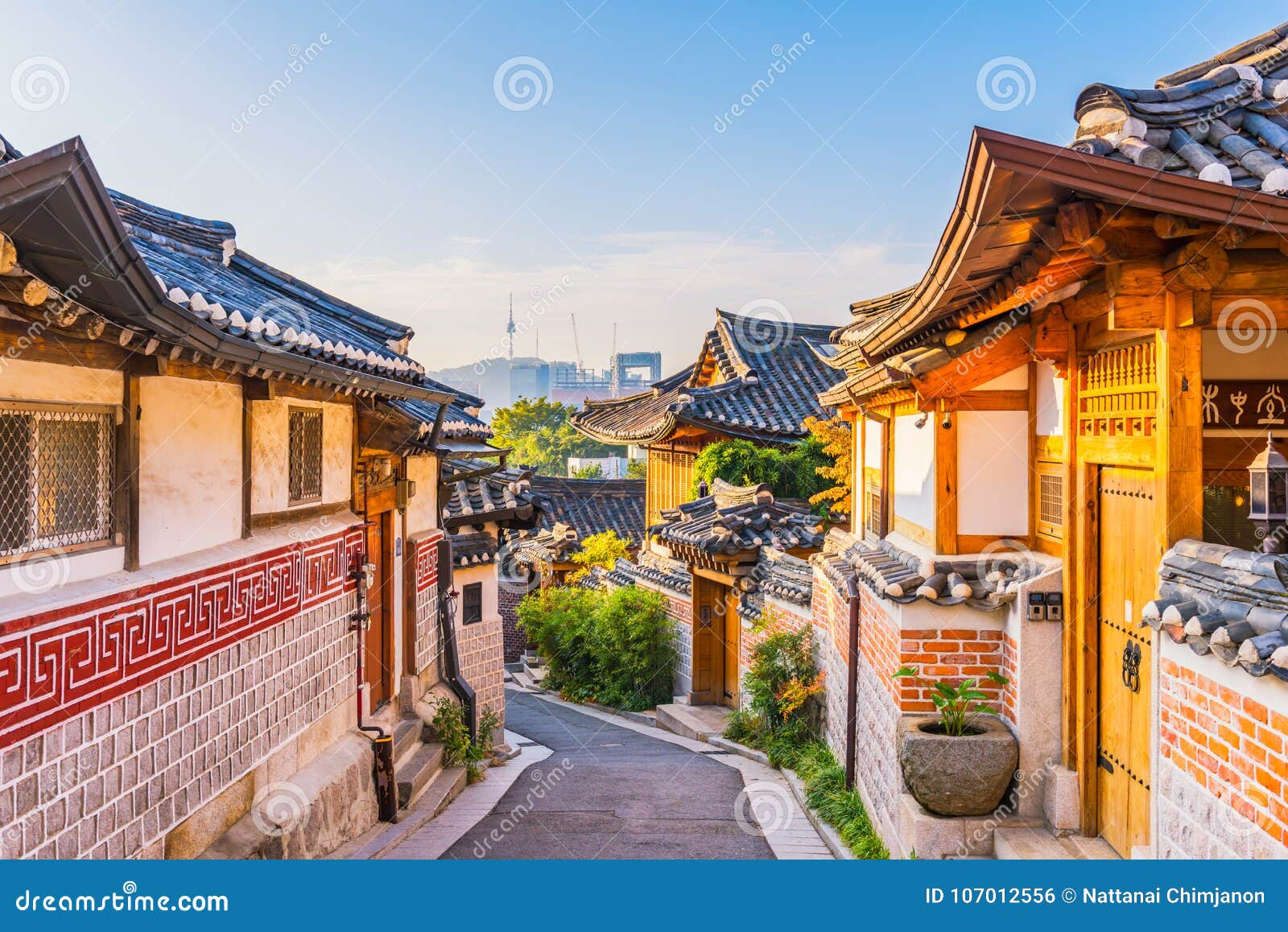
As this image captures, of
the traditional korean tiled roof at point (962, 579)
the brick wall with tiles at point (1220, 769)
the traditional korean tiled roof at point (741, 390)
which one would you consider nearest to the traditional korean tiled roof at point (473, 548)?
the traditional korean tiled roof at point (741, 390)

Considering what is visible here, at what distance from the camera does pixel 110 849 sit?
5.09 metres

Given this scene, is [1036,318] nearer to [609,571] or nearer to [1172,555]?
[1172,555]

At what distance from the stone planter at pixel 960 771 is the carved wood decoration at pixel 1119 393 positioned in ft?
6.77

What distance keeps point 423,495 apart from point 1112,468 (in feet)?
31.3

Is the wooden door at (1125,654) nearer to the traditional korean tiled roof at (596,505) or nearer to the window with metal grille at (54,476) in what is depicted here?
the window with metal grille at (54,476)

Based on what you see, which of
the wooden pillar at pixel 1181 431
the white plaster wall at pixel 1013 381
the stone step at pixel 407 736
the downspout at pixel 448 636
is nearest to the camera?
the wooden pillar at pixel 1181 431

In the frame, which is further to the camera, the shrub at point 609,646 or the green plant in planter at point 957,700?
the shrub at point 609,646

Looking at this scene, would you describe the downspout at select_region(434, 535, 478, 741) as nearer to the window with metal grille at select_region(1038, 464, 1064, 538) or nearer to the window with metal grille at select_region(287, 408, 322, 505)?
the window with metal grille at select_region(287, 408, 322, 505)

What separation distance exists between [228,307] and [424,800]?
6.82 meters

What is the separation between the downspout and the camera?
45.7 feet

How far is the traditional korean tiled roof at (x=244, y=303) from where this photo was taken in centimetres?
487

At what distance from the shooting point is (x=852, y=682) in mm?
9750

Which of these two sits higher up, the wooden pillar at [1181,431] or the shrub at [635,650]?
the wooden pillar at [1181,431]
